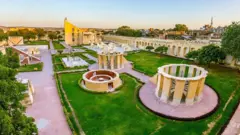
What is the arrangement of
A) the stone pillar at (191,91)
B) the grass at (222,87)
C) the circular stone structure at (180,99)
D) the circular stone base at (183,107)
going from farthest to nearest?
the stone pillar at (191,91)
the circular stone structure at (180,99)
the circular stone base at (183,107)
the grass at (222,87)

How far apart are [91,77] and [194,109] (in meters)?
15.2

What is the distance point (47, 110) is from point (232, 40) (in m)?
29.7

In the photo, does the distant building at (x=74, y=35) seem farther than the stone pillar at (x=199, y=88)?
Yes

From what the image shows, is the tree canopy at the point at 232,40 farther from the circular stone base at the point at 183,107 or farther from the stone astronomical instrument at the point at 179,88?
the stone astronomical instrument at the point at 179,88

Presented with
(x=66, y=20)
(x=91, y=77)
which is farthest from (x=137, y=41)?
(x=91, y=77)

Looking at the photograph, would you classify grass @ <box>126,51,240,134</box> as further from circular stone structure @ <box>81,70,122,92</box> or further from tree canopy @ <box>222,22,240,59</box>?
circular stone structure @ <box>81,70,122,92</box>

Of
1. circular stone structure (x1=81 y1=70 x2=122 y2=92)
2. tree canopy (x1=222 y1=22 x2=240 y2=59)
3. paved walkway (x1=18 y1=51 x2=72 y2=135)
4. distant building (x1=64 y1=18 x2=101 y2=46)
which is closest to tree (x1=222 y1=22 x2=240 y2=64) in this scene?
tree canopy (x1=222 y1=22 x2=240 y2=59)

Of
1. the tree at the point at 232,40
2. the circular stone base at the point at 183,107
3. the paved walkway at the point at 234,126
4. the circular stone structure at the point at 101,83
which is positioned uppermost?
the tree at the point at 232,40

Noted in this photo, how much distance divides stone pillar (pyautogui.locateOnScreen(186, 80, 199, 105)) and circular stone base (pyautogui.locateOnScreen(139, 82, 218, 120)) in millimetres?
549

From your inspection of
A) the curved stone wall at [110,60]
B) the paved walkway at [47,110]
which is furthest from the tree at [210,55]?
the paved walkway at [47,110]

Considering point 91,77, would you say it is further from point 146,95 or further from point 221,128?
point 221,128

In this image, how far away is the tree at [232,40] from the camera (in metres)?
24.7

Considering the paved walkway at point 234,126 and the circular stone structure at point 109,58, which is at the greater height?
the circular stone structure at point 109,58

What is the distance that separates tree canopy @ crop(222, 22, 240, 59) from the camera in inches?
974
